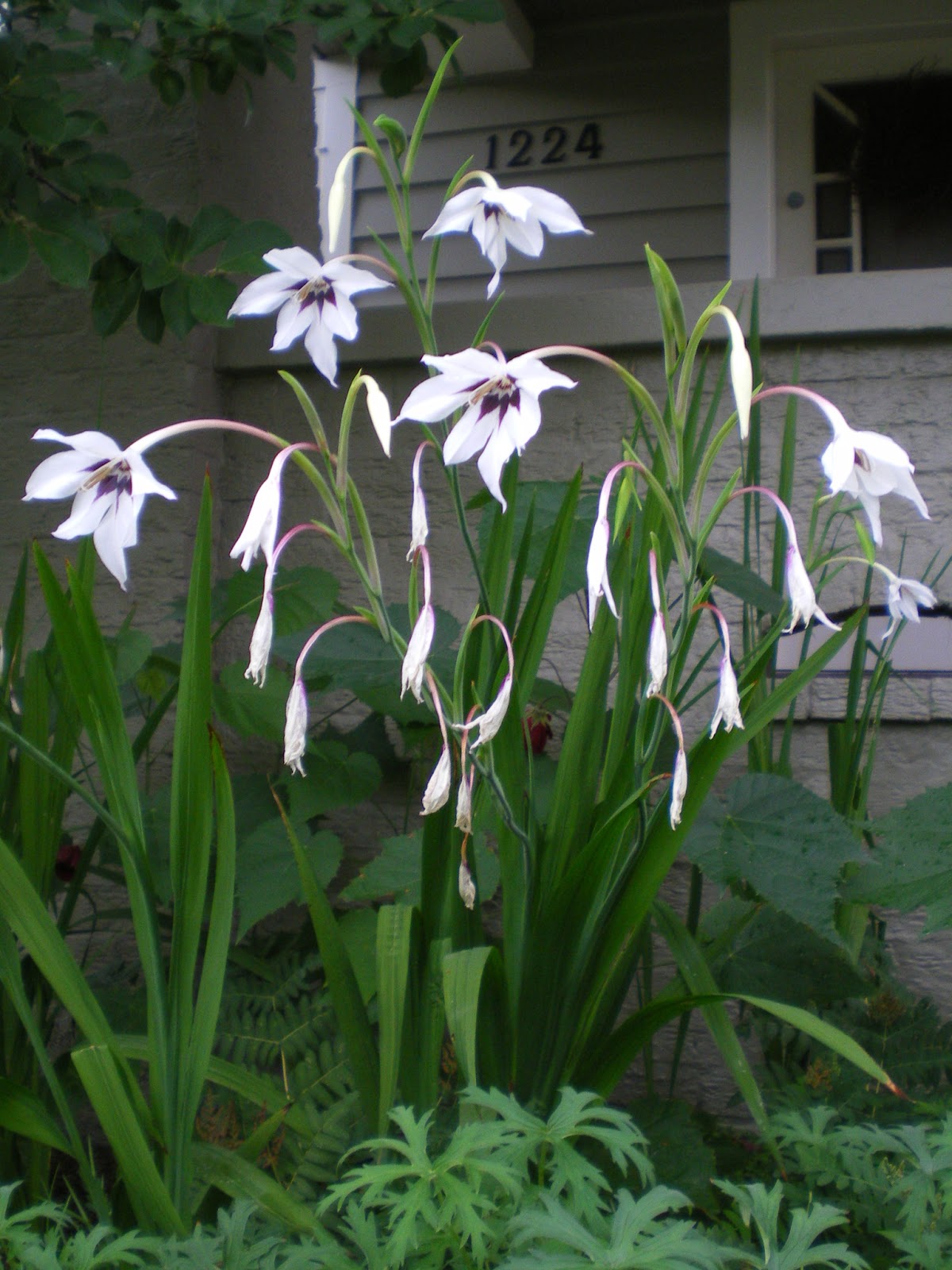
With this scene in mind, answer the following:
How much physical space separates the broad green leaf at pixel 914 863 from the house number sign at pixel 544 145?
2.83 m

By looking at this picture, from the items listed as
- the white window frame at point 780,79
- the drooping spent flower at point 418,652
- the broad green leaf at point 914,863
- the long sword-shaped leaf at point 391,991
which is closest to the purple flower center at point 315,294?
the drooping spent flower at point 418,652

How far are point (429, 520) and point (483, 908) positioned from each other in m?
0.78

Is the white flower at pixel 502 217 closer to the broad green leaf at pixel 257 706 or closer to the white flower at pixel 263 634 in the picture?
the white flower at pixel 263 634

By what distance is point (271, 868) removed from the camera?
5.24 feet

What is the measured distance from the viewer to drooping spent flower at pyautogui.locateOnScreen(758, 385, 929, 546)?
0.84 metres

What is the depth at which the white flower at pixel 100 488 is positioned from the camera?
94 cm

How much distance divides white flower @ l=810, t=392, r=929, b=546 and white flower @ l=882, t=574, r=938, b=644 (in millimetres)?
284

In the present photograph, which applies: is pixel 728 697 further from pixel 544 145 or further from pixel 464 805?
pixel 544 145

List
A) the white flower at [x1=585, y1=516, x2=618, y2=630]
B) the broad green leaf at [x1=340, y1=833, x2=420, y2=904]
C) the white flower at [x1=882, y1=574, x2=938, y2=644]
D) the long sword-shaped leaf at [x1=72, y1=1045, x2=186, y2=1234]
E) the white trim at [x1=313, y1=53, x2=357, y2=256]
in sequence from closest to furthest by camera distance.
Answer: the white flower at [x1=585, y1=516, x2=618, y2=630], the long sword-shaped leaf at [x1=72, y1=1045, x2=186, y2=1234], the white flower at [x1=882, y1=574, x2=938, y2=644], the broad green leaf at [x1=340, y1=833, x2=420, y2=904], the white trim at [x1=313, y1=53, x2=357, y2=256]

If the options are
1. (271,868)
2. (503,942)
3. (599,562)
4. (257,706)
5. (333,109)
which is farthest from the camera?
(333,109)

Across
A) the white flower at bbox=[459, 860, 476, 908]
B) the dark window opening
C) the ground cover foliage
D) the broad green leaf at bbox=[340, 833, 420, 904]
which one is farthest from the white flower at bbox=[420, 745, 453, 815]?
the dark window opening

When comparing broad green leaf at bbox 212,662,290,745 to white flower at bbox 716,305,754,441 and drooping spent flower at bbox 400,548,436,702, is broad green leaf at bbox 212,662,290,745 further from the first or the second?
white flower at bbox 716,305,754,441

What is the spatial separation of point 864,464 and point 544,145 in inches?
123

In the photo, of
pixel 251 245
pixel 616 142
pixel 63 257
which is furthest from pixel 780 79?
pixel 63 257
